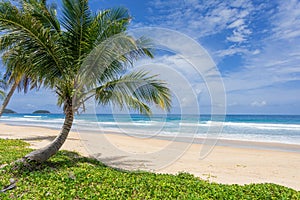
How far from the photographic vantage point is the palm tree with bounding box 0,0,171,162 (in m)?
5.74

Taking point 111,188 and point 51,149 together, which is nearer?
point 111,188

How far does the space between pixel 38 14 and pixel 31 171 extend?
405 cm

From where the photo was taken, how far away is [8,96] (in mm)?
11242

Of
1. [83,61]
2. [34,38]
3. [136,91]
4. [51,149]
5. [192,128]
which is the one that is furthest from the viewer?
[192,128]

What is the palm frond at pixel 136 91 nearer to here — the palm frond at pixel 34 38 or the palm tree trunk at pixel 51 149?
the palm tree trunk at pixel 51 149

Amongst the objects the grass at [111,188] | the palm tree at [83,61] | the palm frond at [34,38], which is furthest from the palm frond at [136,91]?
the grass at [111,188]

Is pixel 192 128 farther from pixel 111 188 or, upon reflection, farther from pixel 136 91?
pixel 111 188

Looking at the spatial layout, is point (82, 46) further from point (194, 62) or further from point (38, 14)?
point (194, 62)

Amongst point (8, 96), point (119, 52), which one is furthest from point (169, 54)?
point (8, 96)

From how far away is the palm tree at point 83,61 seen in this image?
5738 mm

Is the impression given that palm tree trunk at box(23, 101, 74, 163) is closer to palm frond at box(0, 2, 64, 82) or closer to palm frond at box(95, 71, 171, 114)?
palm frond at box(95, 71, 171, 114)

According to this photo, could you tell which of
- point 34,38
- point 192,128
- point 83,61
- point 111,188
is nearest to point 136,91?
point 83,61

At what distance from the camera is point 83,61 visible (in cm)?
599

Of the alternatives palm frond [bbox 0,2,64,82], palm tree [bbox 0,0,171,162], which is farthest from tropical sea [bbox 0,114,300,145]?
palm frond [bbox 0,2,64,82]
